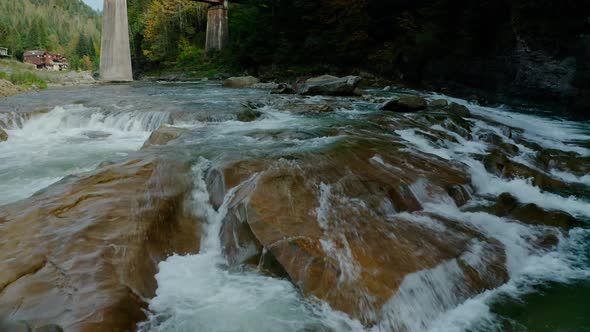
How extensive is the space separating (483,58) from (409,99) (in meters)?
6.26

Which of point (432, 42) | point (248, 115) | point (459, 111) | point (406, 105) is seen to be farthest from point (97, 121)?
point (432, 42)

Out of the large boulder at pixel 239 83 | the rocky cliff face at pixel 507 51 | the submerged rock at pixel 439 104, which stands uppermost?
the rocky cliff face at pixel 507 51

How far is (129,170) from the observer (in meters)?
5.41

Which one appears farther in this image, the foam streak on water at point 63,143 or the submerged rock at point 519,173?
the foam streak on water at point 63,143

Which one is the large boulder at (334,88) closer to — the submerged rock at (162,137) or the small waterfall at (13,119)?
the submerged rock at (162,137)

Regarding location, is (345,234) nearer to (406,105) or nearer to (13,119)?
(406,105)

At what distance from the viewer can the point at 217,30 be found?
41.3 meters

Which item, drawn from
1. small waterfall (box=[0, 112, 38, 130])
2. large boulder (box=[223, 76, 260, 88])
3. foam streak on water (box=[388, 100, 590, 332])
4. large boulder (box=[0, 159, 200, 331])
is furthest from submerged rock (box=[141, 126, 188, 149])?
large boulder (box=[223, 76, 260, 88])

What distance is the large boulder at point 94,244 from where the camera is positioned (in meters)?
3.25

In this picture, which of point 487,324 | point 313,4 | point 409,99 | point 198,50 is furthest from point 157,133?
point 198,50

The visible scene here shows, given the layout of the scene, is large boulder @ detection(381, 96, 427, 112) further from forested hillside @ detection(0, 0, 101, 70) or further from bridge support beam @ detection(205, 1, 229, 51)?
forested hillside @ detection(0, 0, 101, 70)

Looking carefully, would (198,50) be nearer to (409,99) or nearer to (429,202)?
(409,99)

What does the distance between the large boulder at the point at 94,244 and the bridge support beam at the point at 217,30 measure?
38156mm

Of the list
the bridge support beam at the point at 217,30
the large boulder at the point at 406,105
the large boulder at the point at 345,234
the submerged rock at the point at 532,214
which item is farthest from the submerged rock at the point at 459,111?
the bridge support beam at the point at 217,30
